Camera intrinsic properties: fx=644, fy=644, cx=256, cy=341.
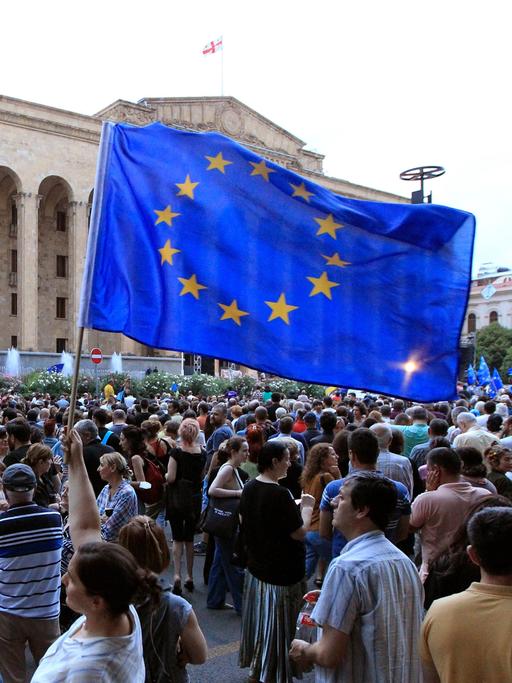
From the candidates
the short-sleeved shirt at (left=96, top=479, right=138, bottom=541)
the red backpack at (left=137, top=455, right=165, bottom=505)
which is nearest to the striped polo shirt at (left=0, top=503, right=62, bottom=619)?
the short-sleeved shirt at (left=96, top=479, right=138, bottom=541)

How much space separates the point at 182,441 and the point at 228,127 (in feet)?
148

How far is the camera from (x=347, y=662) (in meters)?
2.66

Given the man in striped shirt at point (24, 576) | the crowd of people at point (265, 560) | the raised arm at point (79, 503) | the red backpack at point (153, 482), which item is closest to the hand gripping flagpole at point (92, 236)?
the raised arm at point (79, 503)

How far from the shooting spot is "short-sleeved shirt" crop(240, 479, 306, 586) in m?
4.32

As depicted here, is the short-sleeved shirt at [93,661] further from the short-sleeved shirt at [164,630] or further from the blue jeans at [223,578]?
→ the blue jeans at [223,578]

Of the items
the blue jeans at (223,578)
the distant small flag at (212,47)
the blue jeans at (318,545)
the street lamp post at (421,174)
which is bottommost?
the blue jeans at (223,578)

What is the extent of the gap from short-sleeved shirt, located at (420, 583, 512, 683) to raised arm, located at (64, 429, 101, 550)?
1806mm

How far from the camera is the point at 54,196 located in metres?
44.3

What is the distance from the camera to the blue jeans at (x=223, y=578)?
6160 millimetres

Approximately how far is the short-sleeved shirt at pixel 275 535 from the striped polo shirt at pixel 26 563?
134 cm

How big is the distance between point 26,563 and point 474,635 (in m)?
2.72

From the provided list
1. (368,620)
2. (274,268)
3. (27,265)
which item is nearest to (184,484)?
(274,268)

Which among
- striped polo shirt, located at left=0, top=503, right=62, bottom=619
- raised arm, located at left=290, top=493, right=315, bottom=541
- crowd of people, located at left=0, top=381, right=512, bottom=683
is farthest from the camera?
raised arm, located at left=290, top=493, right=315, bottom=541

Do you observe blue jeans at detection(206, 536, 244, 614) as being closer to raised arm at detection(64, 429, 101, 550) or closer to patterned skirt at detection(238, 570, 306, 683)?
patterned skirt at detection(238, 570, 306, 683)
